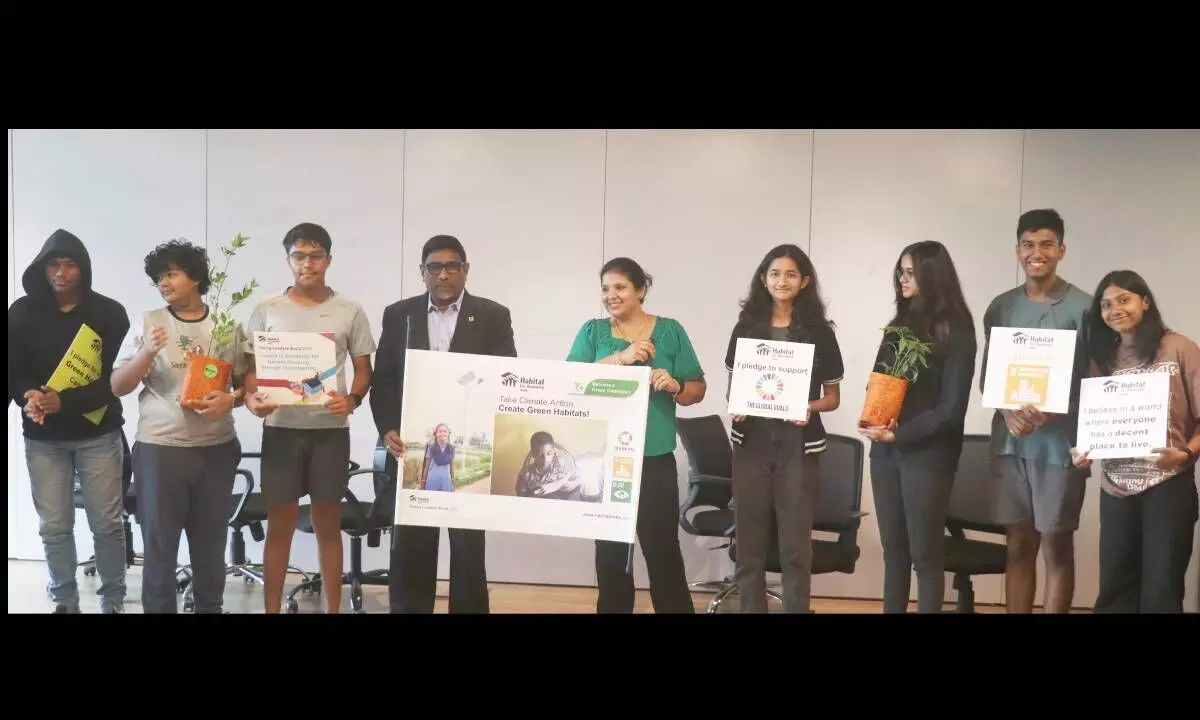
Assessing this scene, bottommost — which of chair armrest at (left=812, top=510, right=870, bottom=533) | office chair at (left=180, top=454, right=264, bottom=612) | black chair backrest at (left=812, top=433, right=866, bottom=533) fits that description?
office chair at (left=180, top=454, right=264, bottom=612)

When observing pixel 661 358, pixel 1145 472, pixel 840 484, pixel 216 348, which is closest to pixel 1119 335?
pixel 1145 472

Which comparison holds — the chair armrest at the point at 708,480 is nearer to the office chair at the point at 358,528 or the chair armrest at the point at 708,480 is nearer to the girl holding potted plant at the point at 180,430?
the office chair at the point at 358,528

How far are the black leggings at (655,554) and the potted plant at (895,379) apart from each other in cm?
85

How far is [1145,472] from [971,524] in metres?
0.72

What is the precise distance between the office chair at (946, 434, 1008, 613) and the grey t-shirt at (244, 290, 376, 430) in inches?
103

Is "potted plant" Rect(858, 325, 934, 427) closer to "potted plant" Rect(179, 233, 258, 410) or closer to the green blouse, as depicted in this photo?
the green blouse

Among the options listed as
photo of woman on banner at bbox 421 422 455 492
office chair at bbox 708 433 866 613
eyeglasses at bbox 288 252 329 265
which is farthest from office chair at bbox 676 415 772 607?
eyeglasses at bbox 288 252 329 265

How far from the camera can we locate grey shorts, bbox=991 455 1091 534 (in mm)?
4211

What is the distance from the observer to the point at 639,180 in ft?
14.7

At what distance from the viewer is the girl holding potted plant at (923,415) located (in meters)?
4.19

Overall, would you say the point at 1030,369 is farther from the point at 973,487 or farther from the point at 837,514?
the point at 837,514
